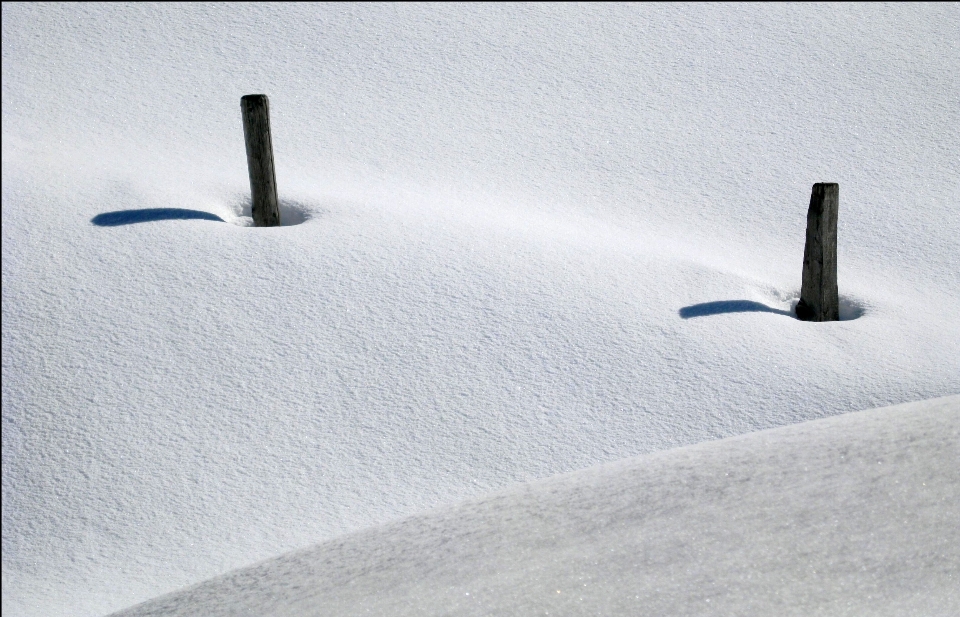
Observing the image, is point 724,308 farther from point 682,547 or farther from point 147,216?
point 147,216

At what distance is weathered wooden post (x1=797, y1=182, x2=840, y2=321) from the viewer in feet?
13.8

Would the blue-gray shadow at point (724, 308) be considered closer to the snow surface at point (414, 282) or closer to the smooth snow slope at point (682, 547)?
the snow surface at point (414, 282)

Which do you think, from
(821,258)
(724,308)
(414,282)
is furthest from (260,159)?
(821,258)

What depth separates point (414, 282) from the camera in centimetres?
445

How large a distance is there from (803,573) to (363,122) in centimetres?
615

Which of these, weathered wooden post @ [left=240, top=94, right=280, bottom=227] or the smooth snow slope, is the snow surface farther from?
the smooth snow slope

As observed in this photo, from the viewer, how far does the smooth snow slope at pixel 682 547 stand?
191 centimetres

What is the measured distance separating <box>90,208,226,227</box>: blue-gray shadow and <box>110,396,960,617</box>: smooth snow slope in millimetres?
2991

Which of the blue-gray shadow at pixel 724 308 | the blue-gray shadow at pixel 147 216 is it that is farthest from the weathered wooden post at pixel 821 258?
the blue-gray shadow at pixel 147 216

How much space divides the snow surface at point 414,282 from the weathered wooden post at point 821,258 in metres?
0.17

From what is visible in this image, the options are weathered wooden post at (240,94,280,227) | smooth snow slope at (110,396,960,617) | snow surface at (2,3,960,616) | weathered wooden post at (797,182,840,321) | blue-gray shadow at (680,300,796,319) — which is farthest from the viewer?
weathered wooden post at (240,94,280,227)

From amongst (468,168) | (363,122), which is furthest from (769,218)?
(363,122)

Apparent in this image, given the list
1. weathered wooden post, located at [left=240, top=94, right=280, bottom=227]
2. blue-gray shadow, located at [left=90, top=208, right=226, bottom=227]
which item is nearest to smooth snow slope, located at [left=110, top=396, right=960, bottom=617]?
weathered wooden post, located at [left=240, top=94, right=280, bottom=227]

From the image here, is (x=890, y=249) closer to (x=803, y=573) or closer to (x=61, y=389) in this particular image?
(x=803, y=573)
